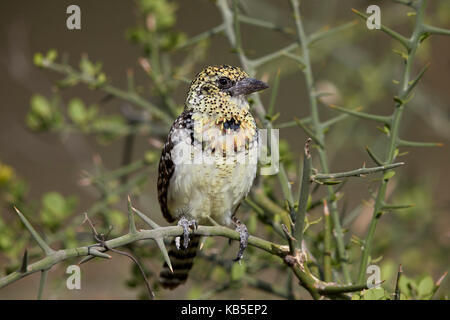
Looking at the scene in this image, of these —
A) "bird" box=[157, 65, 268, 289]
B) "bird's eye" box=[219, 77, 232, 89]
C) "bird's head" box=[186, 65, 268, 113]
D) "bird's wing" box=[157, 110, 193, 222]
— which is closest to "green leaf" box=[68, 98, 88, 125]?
"bird's wing" box=[157, 110, 193, 222]

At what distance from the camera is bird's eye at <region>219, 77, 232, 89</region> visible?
8.09 ft

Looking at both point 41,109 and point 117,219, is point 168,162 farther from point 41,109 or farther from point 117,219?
point 41,109

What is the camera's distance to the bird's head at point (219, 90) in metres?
2.45

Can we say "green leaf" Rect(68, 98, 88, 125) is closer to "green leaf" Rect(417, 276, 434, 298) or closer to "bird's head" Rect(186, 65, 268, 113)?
"bird's head" Rect(186, 65, 268, 113)

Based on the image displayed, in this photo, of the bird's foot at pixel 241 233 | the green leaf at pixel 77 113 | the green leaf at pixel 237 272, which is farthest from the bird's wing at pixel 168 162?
the green leaf at pixel 77 113

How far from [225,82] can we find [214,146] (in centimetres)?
28

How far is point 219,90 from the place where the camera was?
249cm

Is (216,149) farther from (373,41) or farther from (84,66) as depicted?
(373,41)

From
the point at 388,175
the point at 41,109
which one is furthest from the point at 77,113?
the point at 388,175

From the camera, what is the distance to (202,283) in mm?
3047

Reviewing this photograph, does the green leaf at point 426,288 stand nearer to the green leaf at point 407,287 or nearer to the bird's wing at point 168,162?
the green leaf at point 407,287
